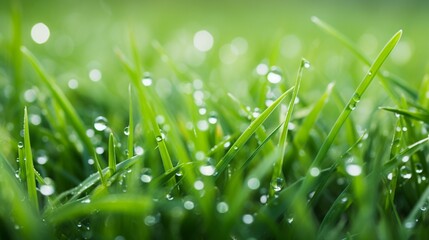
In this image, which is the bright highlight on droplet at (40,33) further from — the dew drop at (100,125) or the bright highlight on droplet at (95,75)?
the dew drop at (100,125)

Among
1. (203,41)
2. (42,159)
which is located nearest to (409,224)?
(42,159)

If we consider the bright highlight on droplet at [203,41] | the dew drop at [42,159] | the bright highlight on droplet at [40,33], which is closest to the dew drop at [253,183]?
the dew drop at [42,159]

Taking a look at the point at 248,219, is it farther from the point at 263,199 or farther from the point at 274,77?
the point at 274,77

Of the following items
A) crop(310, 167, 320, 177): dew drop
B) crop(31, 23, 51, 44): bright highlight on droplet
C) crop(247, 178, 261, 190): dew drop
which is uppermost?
crop(31, 23, 51, 44): bright highlight on droplet

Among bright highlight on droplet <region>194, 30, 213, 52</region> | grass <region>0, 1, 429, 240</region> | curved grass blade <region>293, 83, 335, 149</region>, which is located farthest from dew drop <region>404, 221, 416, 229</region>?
bright highlight on droplet <region>194, 30, 213, 52</region>

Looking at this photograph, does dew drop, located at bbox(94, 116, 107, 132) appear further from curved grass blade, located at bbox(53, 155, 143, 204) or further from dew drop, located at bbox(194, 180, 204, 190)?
dew drop, located at bbox(194, 180, 204, 190)

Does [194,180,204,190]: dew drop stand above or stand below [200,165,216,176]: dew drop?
below

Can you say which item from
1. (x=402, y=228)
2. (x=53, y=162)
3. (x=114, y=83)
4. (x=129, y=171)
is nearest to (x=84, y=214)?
(x=129, y=171)
